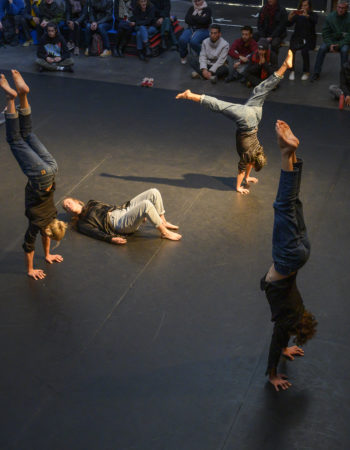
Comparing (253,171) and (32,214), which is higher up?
(32,214)

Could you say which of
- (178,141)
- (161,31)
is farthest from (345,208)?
(161,31)

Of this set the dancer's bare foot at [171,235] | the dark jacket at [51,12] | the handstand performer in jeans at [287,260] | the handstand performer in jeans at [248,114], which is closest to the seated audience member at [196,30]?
the dark jacket at [51,12]

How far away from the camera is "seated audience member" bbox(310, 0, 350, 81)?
9.39 metres

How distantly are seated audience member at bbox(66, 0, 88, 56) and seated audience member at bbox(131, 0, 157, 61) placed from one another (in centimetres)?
101

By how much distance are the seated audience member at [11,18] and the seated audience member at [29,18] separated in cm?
9

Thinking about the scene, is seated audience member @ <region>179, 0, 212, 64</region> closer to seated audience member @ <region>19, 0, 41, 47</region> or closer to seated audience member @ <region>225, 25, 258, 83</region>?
seated audience member @ <region>225, 25, 258, 83</region>

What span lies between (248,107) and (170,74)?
4.15 meters

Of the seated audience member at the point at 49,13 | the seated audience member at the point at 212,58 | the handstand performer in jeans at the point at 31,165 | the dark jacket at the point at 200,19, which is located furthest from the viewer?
the seated audience member at the point at 49,13

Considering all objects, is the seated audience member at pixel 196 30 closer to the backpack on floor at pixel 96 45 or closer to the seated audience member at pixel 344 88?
the backpack on floor at pixel 96 45

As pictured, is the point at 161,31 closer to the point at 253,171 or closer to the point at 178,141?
the point at 178,141

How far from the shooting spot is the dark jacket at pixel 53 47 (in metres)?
10.3

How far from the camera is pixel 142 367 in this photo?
178 inches

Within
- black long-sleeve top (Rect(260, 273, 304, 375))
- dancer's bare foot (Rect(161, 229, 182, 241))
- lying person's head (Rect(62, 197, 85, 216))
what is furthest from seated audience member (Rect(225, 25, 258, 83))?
black long-sleeve top (Rect(260, 273, 304, 375))

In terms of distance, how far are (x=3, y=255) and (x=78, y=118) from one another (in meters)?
3.30
